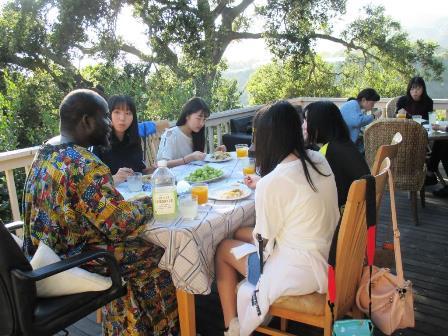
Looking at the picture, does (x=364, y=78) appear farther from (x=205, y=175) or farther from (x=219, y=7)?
(x=205, y=175)

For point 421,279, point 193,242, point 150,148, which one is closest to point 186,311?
point 193,242

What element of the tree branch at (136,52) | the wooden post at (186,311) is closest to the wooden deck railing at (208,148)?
the wooden post at (186,311)

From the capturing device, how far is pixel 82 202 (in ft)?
5.49

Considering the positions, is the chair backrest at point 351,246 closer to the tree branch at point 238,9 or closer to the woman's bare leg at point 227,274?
the woman's bare leg at point 227,274

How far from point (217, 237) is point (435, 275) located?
1629mm

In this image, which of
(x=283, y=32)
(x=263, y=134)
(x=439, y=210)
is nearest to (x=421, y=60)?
(x=283, y=32)

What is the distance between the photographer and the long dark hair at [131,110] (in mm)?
2771

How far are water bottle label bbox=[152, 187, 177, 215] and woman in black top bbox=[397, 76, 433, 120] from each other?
3.68 m

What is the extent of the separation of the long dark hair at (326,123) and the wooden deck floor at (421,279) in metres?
1.04

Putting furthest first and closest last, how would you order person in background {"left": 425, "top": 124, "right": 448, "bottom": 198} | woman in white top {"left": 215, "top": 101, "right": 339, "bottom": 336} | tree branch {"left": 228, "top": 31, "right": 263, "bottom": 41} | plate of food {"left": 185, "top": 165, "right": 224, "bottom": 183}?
tree branch {"left": 228, "top": 31, "right": 263, "bottom": 41} → person in background {"left": 425, "top": 124, "right": 448, "bottom": 198} → plate of food {"left": 185, "top": 165, "right": 224, "bottom": 183} → woman in white top {"left": 215, "top": 101, "right": 339, "bottom": 336}

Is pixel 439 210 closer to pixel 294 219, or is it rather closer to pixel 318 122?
pixel 318 122

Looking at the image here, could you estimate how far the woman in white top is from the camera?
1636 mm

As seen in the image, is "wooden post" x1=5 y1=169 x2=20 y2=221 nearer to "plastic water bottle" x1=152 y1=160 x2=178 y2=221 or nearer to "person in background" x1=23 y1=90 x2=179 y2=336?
"person in background" x1=23 y1=90 x2=179 y2=336

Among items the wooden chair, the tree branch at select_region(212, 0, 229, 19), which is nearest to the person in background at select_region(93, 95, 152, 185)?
the wooden chair
